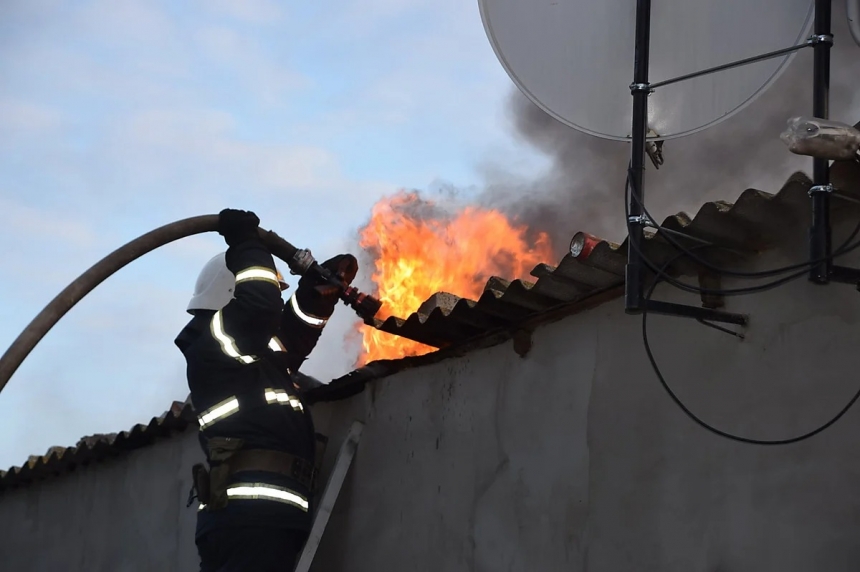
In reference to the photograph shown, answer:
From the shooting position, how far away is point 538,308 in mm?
4758

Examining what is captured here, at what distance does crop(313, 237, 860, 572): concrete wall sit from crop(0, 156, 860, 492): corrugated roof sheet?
9cm

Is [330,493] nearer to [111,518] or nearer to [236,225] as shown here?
[236,225]

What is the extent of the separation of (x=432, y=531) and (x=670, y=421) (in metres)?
1.68

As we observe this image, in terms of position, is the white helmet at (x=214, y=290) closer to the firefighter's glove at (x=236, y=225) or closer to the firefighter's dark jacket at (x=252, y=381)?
the firefighter's dark jacket at (x=252, y=381)

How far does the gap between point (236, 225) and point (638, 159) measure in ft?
8.23

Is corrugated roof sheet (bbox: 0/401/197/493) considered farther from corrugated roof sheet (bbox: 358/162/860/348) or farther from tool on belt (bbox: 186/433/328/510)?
corrugated roof sheet (bbox: 358/162/860/348)

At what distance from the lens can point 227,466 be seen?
16.7 feet

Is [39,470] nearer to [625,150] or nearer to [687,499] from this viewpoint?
[625,150]

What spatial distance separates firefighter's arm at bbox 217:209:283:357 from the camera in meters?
5.00

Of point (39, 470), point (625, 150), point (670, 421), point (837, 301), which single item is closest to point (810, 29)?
→ point (837, 301)

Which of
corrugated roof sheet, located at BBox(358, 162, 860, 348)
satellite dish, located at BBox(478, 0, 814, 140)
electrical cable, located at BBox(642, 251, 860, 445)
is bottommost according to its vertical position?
electrical cable, located at BBox(642, 251, 860, 445)

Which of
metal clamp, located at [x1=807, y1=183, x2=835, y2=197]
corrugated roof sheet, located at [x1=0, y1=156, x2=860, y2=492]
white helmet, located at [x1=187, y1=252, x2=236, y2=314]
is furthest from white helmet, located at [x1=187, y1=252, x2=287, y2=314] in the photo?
metal clamp, located at [x1=807, y1=183, x2=835, y2=197]

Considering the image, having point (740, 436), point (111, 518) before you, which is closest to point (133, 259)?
point (740, 436)

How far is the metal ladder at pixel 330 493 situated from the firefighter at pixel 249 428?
0.08 meters
